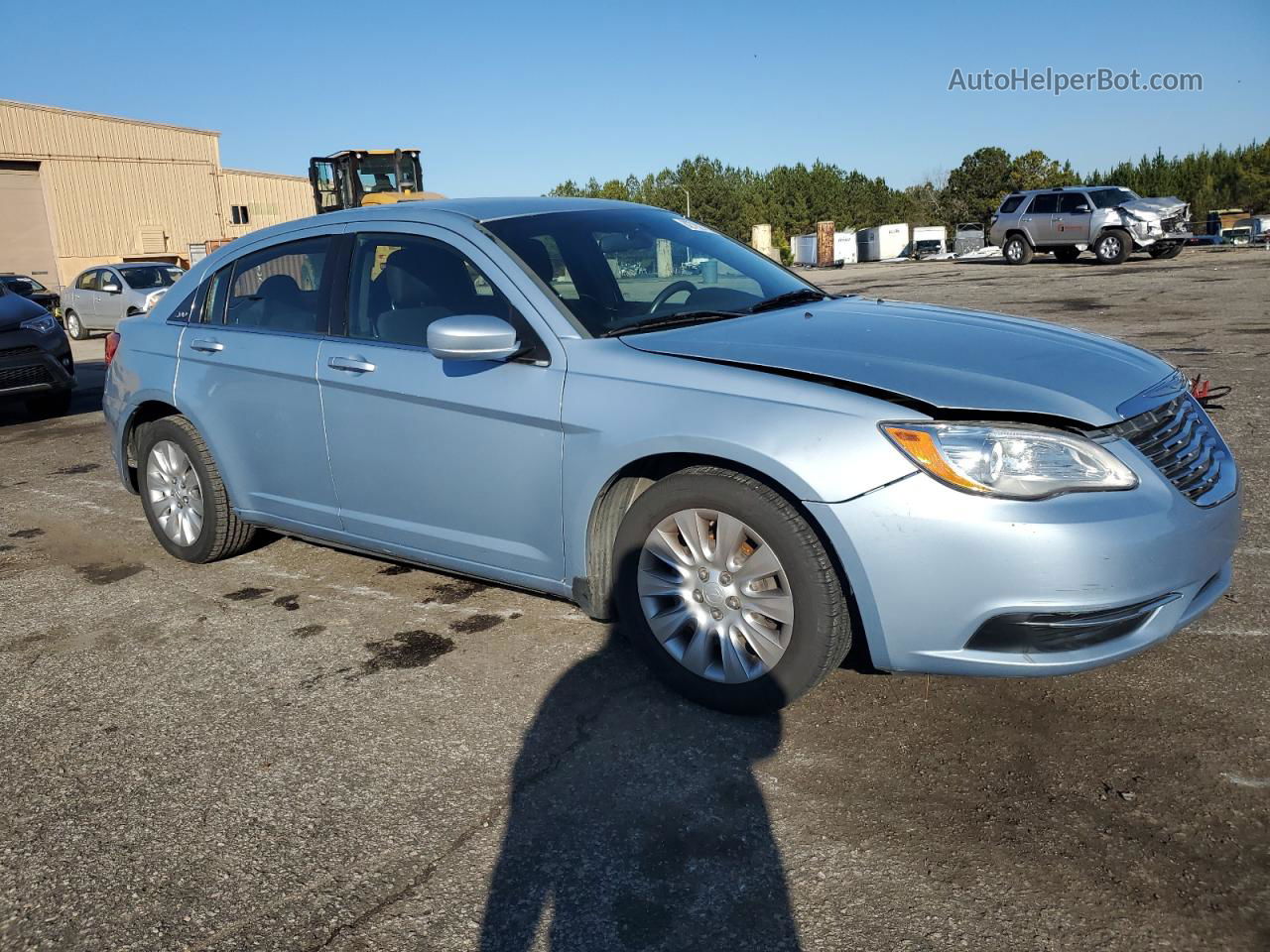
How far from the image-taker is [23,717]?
363cm

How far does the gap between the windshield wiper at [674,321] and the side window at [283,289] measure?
4.60ft

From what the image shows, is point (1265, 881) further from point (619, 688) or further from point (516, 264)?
point (516, 264)

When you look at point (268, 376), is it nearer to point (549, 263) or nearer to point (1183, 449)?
point (549, 263)

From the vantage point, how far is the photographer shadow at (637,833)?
2385 mm

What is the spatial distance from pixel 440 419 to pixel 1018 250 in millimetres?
29027

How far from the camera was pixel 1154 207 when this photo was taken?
26594mm

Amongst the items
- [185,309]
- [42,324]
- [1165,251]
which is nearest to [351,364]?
[185,309]

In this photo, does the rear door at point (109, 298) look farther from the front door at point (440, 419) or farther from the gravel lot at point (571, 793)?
the front door at point (440, 419)

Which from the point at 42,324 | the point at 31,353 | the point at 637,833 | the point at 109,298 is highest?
the point at 109,298

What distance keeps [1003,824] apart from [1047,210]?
2874 centimetres

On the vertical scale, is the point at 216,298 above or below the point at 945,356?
above

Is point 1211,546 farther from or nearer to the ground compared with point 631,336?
nearer to the ground

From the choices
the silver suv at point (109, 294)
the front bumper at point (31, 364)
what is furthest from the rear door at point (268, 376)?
the silver suv at point (109, 294)

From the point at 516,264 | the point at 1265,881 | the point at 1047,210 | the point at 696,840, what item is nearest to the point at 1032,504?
the point at 1265,881
